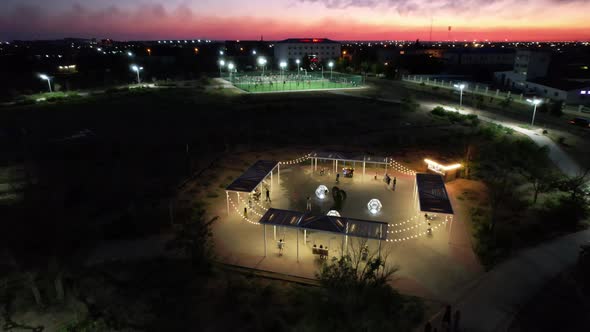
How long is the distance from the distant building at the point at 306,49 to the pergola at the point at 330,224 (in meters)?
97.9

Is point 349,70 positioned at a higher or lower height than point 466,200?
higher

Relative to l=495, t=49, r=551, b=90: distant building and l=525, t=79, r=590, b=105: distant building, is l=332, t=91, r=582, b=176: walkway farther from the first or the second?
l=495, t=49, r=551, b=90: distant building

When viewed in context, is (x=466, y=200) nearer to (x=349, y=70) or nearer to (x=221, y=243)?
(x=221, y=243)

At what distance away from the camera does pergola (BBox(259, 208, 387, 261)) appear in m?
13.1

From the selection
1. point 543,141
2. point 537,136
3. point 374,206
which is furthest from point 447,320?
point 537,136

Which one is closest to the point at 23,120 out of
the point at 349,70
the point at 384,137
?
the point at 384,137

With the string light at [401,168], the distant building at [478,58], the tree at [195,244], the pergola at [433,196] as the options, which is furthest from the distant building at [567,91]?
the distant building at [478,58]

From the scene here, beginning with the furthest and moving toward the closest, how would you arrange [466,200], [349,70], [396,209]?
[349,70], [466,200], [396,209]

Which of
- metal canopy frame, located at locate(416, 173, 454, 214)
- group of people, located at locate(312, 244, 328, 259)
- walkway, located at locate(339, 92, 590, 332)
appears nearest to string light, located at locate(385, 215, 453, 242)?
metal canopy frame, located at locate(416, 173, 454, 214)

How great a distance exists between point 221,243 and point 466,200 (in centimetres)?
1271

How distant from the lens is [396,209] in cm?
1728

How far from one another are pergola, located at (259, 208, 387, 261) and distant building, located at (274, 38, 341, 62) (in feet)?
321

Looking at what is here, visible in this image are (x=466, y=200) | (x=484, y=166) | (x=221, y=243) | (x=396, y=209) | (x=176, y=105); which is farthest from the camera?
(x=176, y=105)

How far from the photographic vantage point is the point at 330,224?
13648 mm
